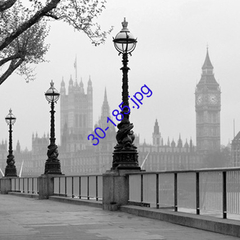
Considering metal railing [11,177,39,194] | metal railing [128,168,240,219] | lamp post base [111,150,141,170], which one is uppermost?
lamp post base [111,150,141,170]

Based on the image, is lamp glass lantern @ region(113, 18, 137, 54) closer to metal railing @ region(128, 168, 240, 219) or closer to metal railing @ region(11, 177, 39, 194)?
metal railing @ region(128, 168, 240, 219)

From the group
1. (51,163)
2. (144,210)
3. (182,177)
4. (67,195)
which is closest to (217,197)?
(182,177)

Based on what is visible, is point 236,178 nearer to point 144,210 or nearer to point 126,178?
point 144,210

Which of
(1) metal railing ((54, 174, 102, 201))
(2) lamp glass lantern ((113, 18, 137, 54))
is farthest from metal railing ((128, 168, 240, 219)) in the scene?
(1) metal railing ((54, 174, 102, 201))

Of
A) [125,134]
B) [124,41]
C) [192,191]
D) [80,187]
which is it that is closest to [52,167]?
[80,187]

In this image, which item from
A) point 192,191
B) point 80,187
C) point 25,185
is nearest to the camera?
point 192,191

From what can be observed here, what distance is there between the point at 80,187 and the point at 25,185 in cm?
1048

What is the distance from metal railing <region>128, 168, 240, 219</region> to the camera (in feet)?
33.2

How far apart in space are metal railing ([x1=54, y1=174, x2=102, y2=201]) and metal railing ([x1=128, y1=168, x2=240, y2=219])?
363cm

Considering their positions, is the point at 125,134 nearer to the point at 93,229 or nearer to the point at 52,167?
the point at 93,229

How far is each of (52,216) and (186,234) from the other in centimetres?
478

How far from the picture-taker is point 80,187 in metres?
20.5

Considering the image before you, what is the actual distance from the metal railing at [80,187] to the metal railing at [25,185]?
12.0 ft

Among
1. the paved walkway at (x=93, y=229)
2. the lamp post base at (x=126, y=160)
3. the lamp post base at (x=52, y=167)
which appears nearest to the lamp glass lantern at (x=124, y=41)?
the lamp post base at (x=126, y=160)
